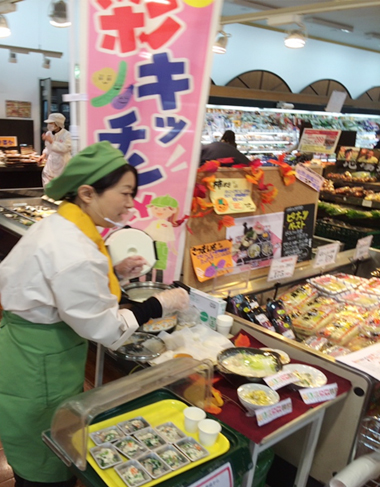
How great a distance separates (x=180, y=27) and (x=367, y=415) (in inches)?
78.9

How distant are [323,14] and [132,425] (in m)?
9.04

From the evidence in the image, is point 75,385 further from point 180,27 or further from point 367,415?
point 180,27

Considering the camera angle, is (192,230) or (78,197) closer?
(78,197)

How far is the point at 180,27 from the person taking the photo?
7.29ft

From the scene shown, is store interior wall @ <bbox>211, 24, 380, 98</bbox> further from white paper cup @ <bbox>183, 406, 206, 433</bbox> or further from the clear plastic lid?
white paper cup @ <bbox>183, 406, 206, 433</bbox>

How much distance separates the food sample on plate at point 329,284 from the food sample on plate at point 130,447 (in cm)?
182

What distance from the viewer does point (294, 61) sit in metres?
10.9

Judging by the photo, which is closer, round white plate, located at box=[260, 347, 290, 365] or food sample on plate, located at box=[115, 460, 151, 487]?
food sample on plate, located at box=[115, 460, 151, 487]

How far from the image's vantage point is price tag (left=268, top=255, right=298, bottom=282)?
265 centimetres

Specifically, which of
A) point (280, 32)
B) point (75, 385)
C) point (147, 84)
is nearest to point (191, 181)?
point (147, 84)

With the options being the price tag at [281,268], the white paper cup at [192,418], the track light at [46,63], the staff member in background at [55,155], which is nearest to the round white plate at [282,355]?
the white paper cup at [192,418]

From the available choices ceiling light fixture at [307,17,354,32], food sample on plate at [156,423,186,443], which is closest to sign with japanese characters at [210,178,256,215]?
food sample on plate at [156,423,186,443]

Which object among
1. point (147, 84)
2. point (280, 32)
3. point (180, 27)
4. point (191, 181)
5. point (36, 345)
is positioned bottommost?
point (36, 345)

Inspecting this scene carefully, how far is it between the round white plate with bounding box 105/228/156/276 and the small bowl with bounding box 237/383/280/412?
744mm
